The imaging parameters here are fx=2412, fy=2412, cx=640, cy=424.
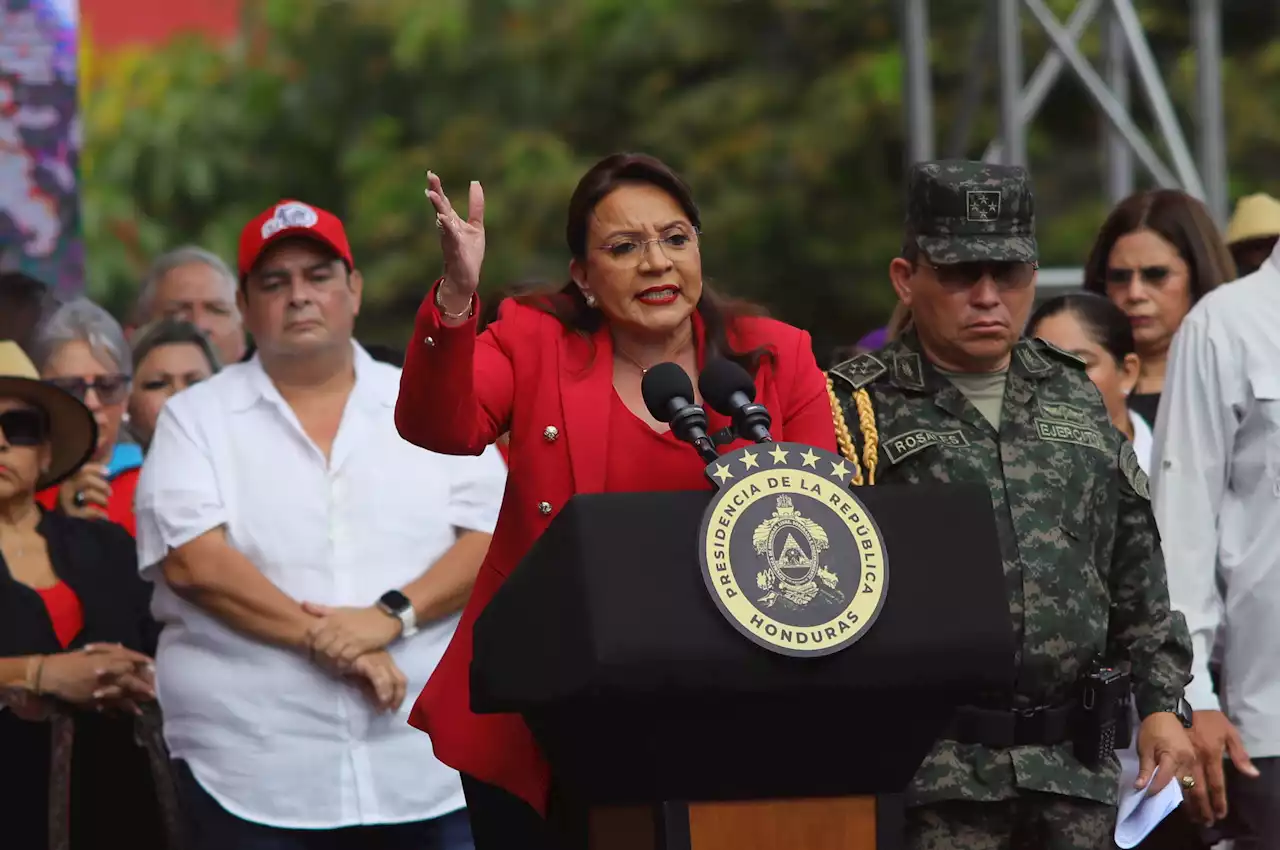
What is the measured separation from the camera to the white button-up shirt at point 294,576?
5.27 metres

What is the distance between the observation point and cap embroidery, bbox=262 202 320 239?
5.53 m

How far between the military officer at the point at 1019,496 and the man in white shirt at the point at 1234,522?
0.33m

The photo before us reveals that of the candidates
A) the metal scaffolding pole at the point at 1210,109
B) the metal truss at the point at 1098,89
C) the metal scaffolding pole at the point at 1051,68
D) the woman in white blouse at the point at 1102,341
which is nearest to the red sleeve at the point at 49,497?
the woman in white blouse at the point at 1102,341

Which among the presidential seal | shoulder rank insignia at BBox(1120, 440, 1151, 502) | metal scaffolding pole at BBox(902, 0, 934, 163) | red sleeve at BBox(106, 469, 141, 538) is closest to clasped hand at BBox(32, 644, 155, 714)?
red sleeve at BBox(106, 469, 141, 538)

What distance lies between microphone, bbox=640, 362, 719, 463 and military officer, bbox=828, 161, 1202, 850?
86 centimetres

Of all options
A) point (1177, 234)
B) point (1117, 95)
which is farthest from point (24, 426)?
point (1117, 95)

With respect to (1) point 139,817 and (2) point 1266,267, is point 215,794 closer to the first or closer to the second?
(1) point 139,817

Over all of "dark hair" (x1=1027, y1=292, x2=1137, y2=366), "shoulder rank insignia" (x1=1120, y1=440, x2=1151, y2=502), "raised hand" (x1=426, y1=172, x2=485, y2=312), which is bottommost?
"shoulder rank insignia" (x1=1120, y1=440, x2=1151, y2=502)

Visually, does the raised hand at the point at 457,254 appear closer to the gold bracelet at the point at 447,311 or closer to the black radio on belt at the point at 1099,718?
the gold bracelet at the point at 447,311

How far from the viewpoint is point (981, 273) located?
4492 mm

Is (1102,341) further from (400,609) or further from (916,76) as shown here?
(916,76)

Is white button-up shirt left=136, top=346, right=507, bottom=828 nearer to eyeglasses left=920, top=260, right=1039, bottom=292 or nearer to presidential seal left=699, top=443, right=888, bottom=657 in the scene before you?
eyeglasses left=920, top=260, right=1039, bottom=292

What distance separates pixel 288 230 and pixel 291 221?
2 cm

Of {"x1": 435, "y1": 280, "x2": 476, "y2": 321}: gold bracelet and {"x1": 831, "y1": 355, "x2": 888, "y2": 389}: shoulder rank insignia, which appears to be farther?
{"x1": 831, "y1": 355, "x2": 888, "y2": 389}: shoulder rank insignia
